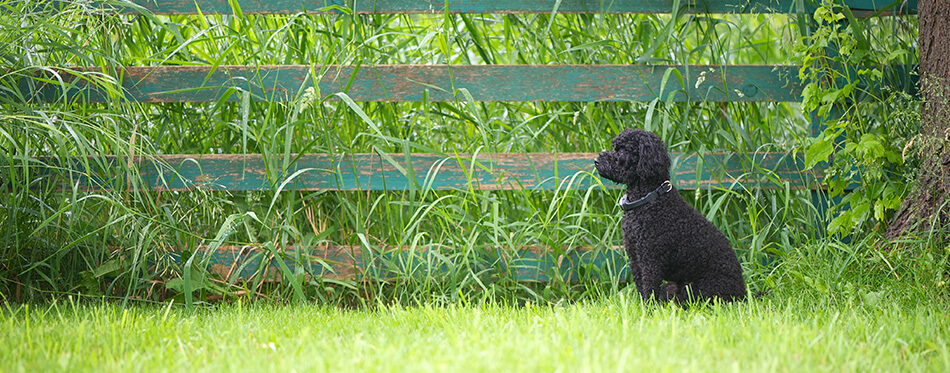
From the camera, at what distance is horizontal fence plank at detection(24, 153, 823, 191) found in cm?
296

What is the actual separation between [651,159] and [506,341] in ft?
2.97

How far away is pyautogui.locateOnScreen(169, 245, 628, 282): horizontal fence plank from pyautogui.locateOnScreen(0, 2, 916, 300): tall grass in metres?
0.04

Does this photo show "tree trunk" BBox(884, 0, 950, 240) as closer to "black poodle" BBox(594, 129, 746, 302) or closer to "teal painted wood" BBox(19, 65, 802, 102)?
"teal painted wood" BBox(19, 65, 802, 102)

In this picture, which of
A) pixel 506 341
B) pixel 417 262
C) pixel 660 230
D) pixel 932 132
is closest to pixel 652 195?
pixel 660 230

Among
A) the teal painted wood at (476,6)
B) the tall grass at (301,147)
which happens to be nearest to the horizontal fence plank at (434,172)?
the tall grass at (301,147)

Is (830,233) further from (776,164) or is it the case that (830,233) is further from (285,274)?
(285,274)

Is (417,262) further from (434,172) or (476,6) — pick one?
(476,6)

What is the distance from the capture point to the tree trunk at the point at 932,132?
8.43 ft

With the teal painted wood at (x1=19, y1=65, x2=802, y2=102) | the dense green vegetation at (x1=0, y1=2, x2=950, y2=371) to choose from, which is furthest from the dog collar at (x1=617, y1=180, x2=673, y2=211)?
the teal painted wood at (x1=19, y1=65, x2=802, y2=102)

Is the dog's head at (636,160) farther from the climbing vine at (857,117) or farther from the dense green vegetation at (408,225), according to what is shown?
the climbing vine at (857,117)

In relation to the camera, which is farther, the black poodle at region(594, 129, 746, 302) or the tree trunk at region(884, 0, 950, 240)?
the tree trunk at region(884, 0, 950, 240)

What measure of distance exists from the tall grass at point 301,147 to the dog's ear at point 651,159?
0.50 m

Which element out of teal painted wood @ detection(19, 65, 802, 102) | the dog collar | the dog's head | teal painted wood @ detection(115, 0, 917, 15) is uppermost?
teal painted wood @ detection(115, 0, 917, 15)

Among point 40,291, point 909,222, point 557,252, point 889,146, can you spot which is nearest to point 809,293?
point 909,222
